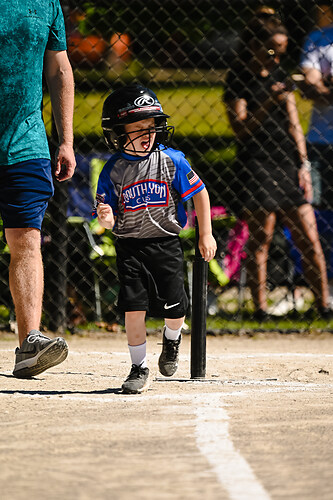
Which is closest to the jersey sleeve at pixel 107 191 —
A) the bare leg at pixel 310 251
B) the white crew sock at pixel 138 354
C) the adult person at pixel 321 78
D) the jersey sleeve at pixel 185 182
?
the jersey sleeve at pixel 185 182

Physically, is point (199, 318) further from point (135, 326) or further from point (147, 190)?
point (147, 190)

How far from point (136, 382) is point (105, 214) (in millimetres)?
747

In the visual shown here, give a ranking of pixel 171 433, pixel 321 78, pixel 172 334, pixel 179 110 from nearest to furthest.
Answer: pixel 171 433 < pixel 172 334 < pixel 321 78 < pixel 179 110

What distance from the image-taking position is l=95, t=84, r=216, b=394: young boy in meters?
4.01

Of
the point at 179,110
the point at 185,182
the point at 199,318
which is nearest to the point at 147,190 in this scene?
the point at 185,182

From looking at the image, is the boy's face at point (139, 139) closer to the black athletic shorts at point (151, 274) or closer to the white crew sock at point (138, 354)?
the black athletic shorts at point (151, 274)

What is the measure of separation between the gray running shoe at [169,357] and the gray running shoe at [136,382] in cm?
24

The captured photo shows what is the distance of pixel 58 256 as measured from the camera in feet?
20.8

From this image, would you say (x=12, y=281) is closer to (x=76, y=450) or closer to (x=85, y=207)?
(x=76, y=450)

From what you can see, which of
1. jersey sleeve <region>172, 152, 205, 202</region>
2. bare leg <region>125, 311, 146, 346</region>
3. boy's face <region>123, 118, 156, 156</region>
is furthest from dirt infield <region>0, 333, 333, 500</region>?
boy's face <region>123, 118, 156, 156</region>

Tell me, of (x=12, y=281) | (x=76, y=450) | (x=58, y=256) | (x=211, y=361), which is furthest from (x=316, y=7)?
(x=76, y=450)

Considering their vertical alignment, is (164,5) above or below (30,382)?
above

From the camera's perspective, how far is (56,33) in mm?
4527

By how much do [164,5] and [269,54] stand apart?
100cm
